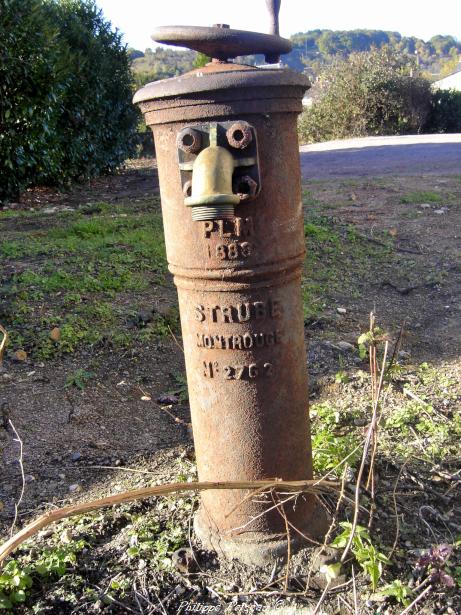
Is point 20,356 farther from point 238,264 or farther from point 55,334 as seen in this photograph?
point 238,264

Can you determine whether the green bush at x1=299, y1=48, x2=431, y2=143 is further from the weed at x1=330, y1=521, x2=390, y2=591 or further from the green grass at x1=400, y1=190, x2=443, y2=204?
the weed at x1=330, y1=521, x2=390, y2=591

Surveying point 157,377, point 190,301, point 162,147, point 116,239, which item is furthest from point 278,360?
point 116,239

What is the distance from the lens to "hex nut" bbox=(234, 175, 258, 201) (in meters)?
1.66

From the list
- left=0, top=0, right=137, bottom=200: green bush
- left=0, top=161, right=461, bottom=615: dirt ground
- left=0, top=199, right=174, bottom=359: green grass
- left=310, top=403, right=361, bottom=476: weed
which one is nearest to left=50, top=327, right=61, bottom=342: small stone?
left=0, top=199, right=174, bottom=359: green grass

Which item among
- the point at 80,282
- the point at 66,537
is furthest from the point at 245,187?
the point at 80,282

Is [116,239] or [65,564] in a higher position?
[116,239]

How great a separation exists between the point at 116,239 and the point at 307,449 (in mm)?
3655

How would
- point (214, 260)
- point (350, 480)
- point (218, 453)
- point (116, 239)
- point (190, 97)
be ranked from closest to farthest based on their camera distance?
point (190, 97) < point (214, 260) < point (218, 453) < point (350, 480) < point (116, 239)

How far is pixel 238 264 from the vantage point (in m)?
1.75

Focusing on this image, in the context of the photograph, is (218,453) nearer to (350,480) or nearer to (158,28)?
(350,480)

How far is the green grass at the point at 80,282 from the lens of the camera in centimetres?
380

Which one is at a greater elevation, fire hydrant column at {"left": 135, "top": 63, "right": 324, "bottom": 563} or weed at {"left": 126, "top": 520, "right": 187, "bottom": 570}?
fire hydrant column at {"left": 135, "top": 63, "right": 324, "bottom": 563}

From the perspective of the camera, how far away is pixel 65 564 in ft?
6.61

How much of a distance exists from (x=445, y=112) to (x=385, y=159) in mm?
10370
